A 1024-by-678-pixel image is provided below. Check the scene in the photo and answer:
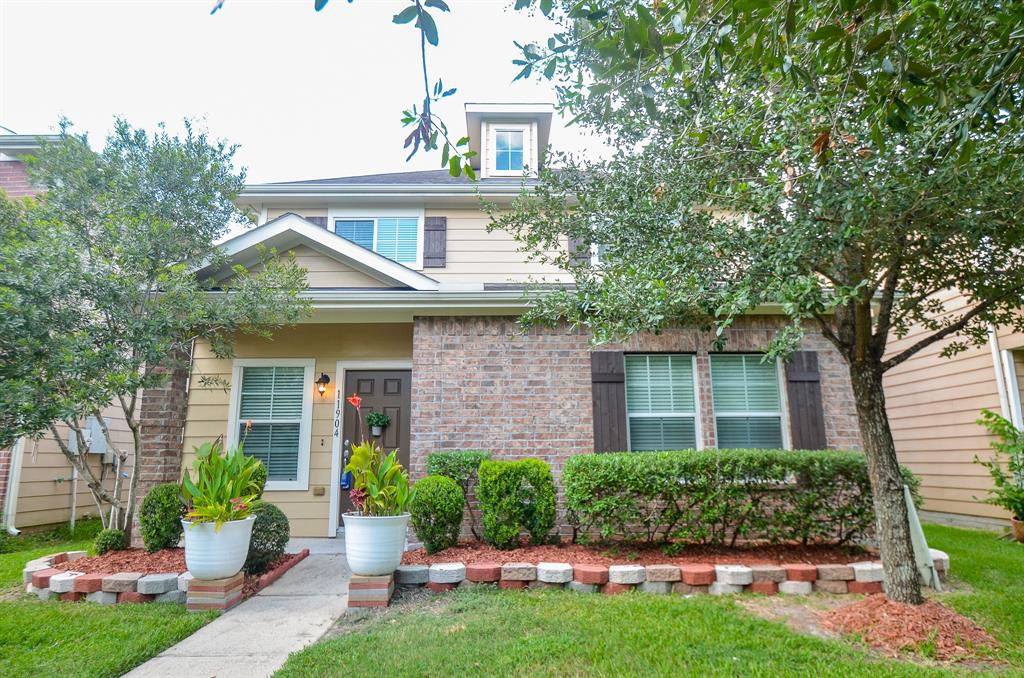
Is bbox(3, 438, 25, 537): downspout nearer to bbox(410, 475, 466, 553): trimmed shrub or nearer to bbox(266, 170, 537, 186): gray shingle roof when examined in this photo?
bbox(266, 170, 537, 186): gray shingle roof

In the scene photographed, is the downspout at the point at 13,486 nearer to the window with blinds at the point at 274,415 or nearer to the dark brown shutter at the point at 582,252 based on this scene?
the window with blinds at the point at 274,415

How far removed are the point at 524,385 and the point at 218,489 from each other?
3413 millimetres

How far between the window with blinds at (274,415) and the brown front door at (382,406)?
65 centimetres

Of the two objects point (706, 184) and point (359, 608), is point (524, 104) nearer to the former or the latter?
point (706, 184)

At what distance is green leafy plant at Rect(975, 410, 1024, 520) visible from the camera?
709 centimetres

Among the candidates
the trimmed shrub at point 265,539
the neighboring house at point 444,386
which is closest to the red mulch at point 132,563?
the trimmed shrub at point 265,539

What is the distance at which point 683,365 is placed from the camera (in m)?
6.99

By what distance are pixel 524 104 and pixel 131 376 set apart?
743 centimetres

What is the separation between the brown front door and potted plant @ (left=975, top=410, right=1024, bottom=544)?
7.88 meters

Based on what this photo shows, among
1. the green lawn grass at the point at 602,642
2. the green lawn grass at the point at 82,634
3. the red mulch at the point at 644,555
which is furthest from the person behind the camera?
the red mulch at the point at 644,555

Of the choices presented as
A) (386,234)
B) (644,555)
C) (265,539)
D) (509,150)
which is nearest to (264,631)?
(265,539)

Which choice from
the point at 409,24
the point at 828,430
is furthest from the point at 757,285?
the point at 828,430

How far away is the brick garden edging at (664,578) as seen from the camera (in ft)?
15.9

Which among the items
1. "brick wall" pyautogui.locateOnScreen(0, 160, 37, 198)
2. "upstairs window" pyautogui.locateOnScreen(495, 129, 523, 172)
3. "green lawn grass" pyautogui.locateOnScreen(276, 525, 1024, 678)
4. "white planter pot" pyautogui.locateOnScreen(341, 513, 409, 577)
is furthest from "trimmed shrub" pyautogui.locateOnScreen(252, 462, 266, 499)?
"brick wall" pyautogui.locateOnScreen(0, 160, 37, 198)
